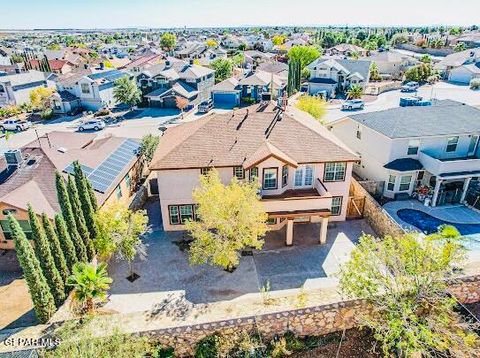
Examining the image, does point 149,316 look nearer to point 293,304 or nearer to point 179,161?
point 293,304

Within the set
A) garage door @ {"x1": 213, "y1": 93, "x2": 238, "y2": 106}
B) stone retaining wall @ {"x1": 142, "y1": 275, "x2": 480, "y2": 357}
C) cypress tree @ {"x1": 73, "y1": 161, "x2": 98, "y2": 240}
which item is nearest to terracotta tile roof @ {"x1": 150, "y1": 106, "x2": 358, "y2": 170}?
cypress tree @ {"x1": 73, "y1": 161, "x2": 98, "y2": 240}

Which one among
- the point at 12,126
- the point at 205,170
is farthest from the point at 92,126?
the point at 205,170

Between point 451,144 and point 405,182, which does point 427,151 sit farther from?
point 405,182

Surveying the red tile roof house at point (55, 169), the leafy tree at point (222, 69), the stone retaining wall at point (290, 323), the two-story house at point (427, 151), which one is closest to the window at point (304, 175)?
the two-story house at point (427, 151)

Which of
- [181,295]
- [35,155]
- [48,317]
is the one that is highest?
[35,155]

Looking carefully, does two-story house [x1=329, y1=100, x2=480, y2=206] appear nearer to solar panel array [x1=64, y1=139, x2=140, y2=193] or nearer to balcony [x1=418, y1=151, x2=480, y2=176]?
balcony [x1=418, y1=151, x2=480, y2=176]

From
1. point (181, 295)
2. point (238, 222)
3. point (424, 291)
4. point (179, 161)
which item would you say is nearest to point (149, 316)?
point (181, 295)
